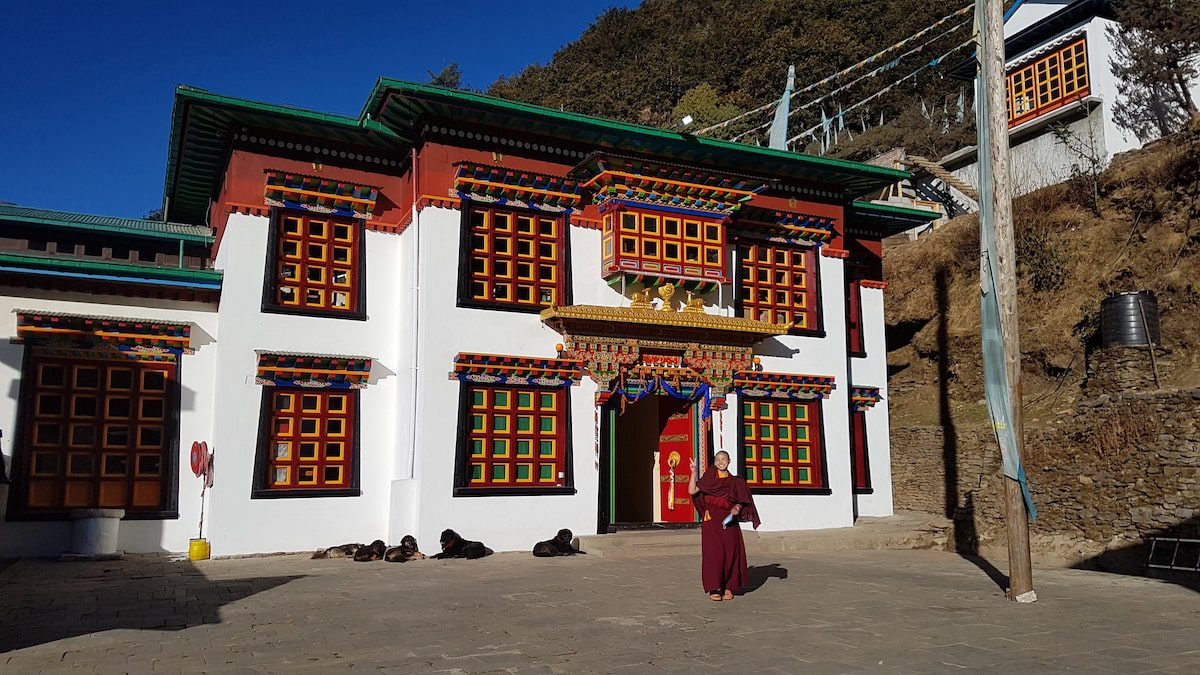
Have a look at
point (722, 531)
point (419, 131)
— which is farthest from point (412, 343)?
point (722, 531)

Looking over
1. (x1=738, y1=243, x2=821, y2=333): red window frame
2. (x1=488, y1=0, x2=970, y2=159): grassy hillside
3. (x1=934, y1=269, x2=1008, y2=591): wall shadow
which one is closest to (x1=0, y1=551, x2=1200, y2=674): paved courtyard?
(x1=934, y1=269, x2=1008, y2=591): wall shadow

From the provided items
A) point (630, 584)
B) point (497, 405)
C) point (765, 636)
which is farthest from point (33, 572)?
point (765, 636)

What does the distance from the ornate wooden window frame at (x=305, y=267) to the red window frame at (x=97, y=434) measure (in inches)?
66.4

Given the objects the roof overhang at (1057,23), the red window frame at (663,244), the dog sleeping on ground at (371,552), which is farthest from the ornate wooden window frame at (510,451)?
the roof overhang at (1057,23)

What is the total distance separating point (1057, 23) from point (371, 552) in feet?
75.0

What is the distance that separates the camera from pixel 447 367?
475 inches

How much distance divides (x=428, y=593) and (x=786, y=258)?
30.1 ft

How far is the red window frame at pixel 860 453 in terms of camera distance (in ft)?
52.5

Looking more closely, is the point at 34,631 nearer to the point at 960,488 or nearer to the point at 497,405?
the point at 497,405

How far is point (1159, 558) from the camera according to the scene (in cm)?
1153

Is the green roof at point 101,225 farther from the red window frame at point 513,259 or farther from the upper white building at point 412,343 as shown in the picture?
the red window frame at point 513,259

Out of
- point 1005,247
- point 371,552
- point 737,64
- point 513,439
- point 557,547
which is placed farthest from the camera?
point 737,64

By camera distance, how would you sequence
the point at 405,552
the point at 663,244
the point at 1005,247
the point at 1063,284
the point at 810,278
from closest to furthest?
the point at 1005,247 < the point at 405,552 < the point at 663,244 < the point at 810,278 < the point at 1063,284

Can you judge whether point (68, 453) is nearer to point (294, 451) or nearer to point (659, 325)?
point (294, 451)
